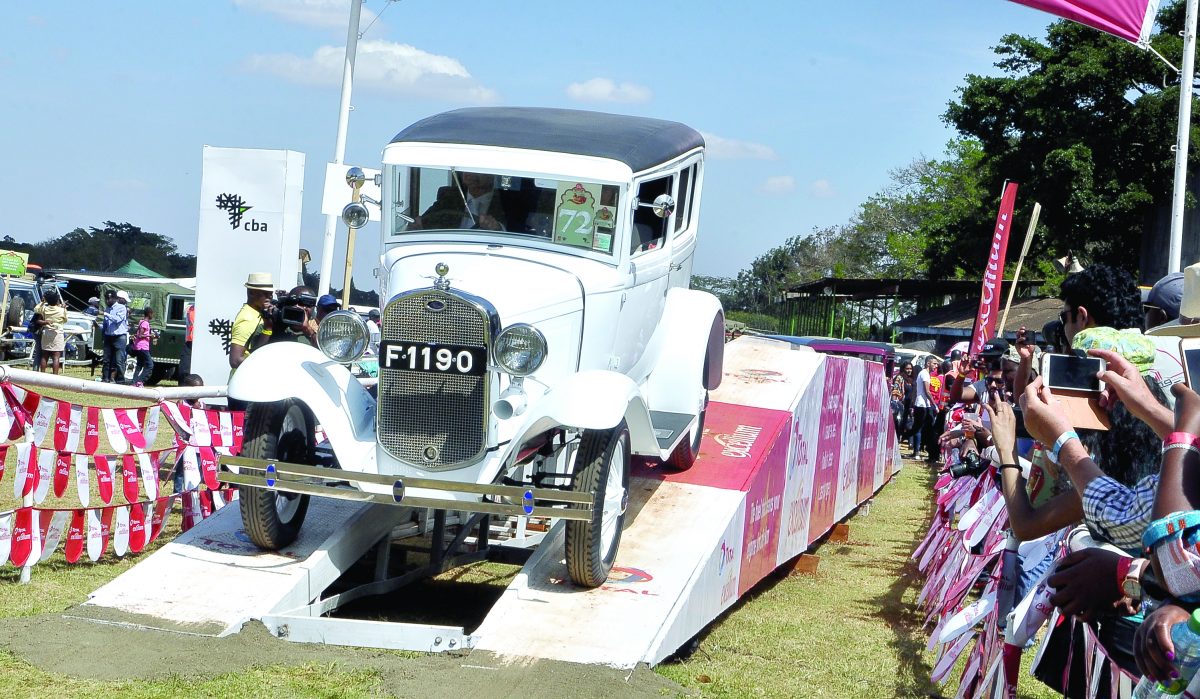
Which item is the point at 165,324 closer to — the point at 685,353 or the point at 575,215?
the point at 685,353

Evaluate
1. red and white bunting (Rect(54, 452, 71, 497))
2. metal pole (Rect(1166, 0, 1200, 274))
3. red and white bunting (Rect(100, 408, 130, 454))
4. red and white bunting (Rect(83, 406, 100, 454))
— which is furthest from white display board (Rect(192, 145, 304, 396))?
metal pole (Rect(1166, 0, 1200, 274))

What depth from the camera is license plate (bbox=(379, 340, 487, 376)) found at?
19.5 ft

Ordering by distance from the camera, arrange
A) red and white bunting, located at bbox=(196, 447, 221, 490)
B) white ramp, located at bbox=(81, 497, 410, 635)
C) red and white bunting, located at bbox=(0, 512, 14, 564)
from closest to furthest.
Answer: white ramp, located at bbox=(81, 497, 410, 635) < red and white bunting, located at bbox=(0, 512, 14, 564) < red and white bunting, located at bbox=(196, 447, 221, 490)

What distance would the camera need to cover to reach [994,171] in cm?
3978

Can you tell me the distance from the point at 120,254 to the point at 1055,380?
3209 inches

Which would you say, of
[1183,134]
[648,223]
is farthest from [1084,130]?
[648,223]

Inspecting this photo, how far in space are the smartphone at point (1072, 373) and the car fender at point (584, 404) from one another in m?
2.47

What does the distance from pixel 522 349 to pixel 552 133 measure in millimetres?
1869

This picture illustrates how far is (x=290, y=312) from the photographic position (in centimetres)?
878

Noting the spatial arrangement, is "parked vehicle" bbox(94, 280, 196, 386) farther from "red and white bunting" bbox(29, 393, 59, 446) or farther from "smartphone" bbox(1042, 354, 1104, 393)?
"smartphone" bbox(1042, 354, 1104, 393)

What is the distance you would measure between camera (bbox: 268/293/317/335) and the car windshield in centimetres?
222

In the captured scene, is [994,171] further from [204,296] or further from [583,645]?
[583,645]

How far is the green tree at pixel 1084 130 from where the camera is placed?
36125 millimetres

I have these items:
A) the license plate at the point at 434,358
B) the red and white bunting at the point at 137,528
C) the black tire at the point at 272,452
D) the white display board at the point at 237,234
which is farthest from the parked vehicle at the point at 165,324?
the license plate at the point at 434,358
